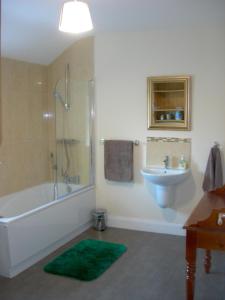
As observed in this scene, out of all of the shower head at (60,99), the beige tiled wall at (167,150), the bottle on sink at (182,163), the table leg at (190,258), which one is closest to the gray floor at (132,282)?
the table leg at (190,258)

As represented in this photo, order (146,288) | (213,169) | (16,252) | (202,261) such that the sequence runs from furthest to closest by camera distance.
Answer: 1. (213,169)
2. (202,261)
3. (16,252)
4. (146,288)

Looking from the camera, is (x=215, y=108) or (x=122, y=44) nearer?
(x=215, y=108)

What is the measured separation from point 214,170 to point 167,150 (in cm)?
62

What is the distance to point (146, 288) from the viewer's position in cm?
298

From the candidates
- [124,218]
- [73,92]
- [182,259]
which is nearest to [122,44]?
[73,92]

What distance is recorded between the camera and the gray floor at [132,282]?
287 centimetres

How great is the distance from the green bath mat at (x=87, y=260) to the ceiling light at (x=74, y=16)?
216cm

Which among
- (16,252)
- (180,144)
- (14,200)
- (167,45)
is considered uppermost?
(167,45)

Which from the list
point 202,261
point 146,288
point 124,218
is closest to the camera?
point 146,288

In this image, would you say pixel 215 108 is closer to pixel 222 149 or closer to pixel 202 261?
pixel 222 149

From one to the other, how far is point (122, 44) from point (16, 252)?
2727 mm

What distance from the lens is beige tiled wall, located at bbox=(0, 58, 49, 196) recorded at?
4207 mm

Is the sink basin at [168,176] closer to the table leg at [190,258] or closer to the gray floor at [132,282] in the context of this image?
the gray floor at [132,282]

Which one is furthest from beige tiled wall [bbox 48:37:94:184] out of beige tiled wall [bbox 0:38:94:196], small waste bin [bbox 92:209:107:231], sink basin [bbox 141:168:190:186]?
sink basin [bbox 141:168:190:186]
